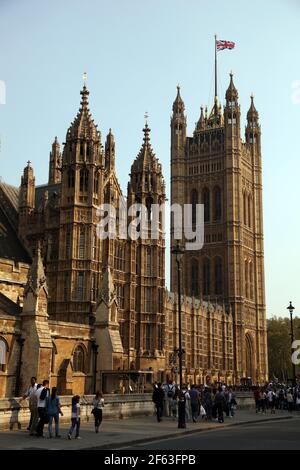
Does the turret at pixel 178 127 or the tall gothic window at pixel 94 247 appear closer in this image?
the tall gothic window at pixel 94 247

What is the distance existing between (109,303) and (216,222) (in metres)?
77.2

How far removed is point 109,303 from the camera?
47.0 meters

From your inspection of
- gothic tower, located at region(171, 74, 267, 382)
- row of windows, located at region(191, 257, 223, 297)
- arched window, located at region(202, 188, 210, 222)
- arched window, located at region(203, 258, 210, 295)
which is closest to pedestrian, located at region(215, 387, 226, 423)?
gothic tower, located at region(171, 74, 267, 382)

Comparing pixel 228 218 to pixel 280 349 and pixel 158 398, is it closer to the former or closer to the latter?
pixel 280 349

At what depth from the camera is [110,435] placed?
23.4 metres

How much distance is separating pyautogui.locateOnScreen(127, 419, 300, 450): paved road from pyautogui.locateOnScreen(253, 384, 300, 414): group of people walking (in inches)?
596

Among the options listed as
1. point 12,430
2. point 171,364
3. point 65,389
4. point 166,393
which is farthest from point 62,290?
point 171,364

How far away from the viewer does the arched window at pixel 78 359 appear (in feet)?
147

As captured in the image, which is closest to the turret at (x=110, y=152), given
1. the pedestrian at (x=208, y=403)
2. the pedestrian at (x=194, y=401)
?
the pedestrian at (x=208, y=403)

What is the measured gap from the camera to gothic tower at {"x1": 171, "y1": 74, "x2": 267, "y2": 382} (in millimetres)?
117875

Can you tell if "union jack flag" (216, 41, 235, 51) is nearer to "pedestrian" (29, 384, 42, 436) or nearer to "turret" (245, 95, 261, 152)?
"turret" (245, 95, 261, 152)

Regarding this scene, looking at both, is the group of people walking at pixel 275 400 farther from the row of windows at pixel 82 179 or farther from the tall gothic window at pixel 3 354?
the row of windows at pixel 82 179

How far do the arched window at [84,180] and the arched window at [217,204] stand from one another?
245ft
